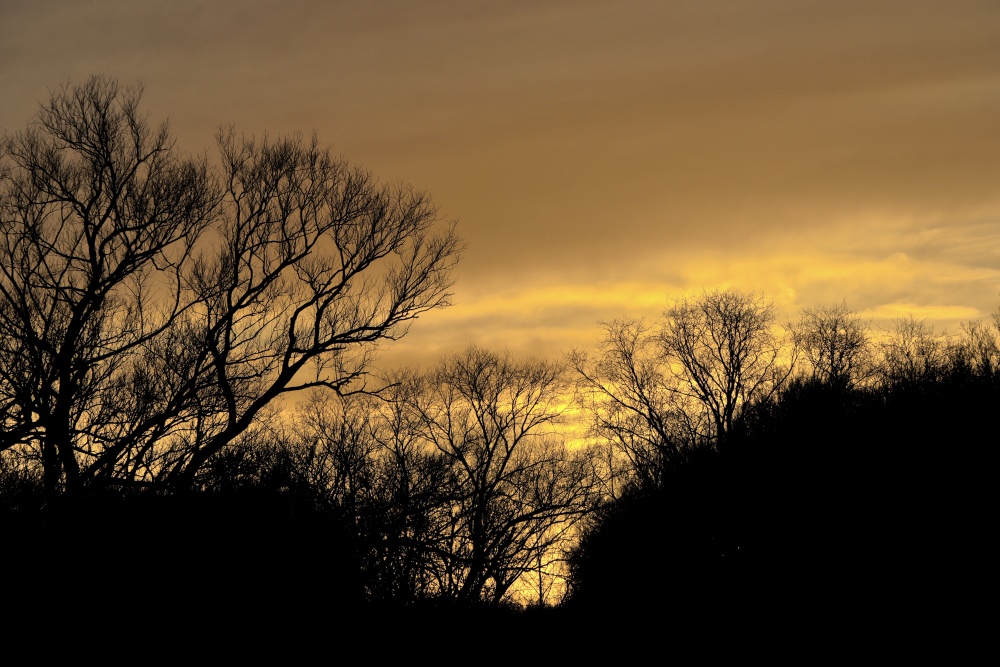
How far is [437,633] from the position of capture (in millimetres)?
20188

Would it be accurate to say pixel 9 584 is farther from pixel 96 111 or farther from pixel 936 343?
pixel 936 343

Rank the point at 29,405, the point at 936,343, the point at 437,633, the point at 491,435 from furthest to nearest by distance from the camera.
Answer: the point at 491,435 → the point at 936,343 → the point at 437,633 → the point at 29,405

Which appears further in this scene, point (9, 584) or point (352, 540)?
point (352, 540)

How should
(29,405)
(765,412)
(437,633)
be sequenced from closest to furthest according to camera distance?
(29,405) < (437,633) < (765,412)

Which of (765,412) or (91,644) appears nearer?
(91,644)

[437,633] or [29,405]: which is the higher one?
[29,405]

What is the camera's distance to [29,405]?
18.5 metres

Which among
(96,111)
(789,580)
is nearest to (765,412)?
(789,580)

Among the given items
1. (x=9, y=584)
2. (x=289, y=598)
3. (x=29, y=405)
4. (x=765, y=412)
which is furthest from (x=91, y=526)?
(x=765, y=412)

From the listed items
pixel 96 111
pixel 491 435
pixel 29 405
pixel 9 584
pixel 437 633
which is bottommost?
pixel 437 633

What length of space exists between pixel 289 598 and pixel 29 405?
7.00 meters

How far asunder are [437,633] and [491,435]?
21220mm

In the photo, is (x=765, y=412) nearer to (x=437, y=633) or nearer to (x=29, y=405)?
(x=437, y=633)

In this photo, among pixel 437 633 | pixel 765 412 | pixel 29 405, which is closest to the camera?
pixel 29 405
